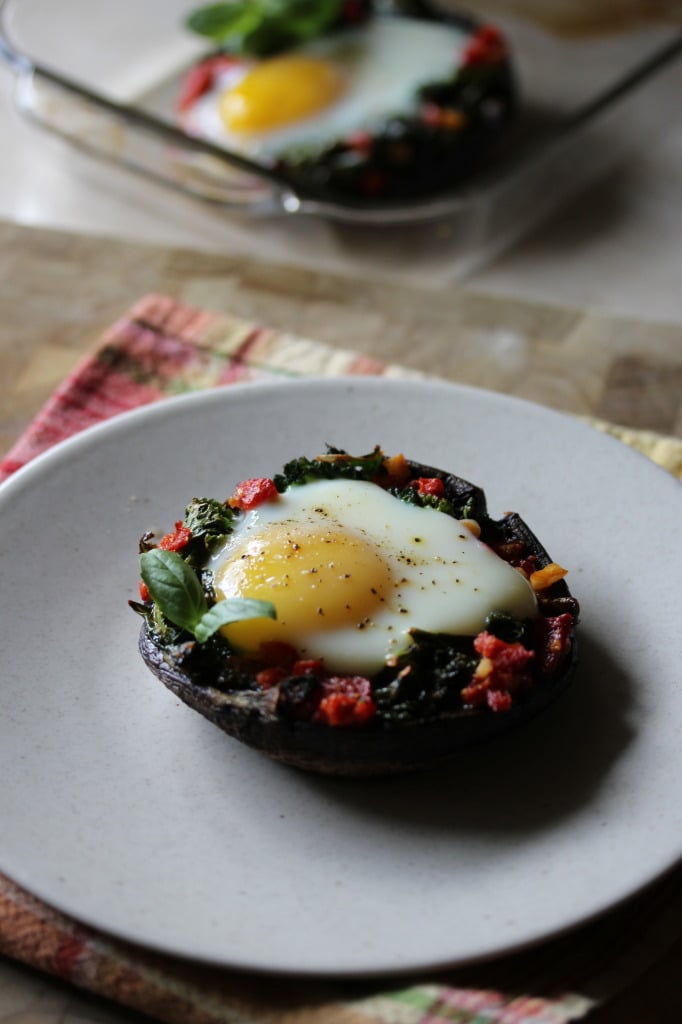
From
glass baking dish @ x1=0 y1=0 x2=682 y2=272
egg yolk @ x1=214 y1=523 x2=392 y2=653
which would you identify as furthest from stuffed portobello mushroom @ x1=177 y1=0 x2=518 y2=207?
egg yolk @ x1=214 y1=523 x2=392 y2=653

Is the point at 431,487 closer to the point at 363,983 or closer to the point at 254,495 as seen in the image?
the point at 254,495

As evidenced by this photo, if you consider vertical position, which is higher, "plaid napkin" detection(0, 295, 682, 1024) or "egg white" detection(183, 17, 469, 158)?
"egg white" detection(183, 17, 469, 158)

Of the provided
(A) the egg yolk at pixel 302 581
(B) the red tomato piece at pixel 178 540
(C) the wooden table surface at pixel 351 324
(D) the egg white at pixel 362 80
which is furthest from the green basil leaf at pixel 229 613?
(D) the egg white at pixel 362 80

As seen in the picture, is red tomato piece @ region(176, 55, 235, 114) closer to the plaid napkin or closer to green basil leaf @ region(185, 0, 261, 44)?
green basil leaf @ region(185, 0, 261, 44)

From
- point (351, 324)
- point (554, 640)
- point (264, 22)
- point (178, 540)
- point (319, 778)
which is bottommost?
point (351, 324)

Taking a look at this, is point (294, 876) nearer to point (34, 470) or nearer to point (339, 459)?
point (339, 459)

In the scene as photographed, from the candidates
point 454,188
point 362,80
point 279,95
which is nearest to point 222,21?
point 279,95
